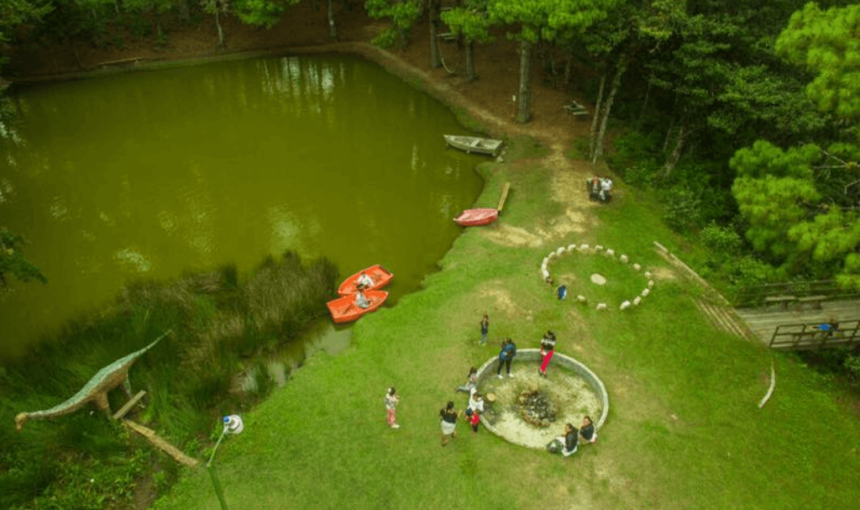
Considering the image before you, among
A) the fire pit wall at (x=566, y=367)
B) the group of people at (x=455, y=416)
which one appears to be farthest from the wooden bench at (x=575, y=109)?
the group of people at (x=455, y=416)

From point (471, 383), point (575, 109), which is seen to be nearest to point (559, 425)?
point (471, 383)

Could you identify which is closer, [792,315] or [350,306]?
[792,315]

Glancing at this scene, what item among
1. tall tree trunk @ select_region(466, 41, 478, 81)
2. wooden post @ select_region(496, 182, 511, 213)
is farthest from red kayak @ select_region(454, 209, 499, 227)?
tall tree trunk @ select_region(466, 41, 478, 81)

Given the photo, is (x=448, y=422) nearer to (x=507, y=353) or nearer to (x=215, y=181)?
(x=507, y=353)

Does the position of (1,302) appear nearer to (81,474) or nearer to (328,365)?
(81,474)

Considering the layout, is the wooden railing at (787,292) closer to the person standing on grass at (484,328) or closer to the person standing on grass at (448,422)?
the person standing on grass at (484,328)

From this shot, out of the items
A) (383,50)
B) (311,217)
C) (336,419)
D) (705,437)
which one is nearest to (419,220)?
(311,217)
